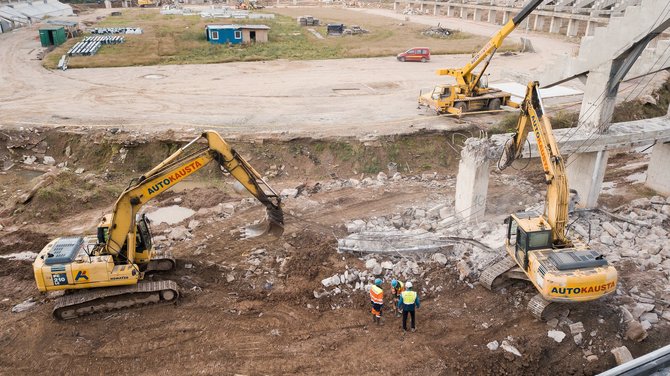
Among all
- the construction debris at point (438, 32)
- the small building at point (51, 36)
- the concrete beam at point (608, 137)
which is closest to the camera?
the concrete beam at point (608, 137)

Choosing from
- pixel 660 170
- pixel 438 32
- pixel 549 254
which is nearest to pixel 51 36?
pixel 438 32

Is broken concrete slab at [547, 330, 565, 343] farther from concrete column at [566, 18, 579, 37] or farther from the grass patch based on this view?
concrete column at [566, 18, 579, 37]

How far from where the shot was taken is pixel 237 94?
99.6ft

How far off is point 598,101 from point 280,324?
1396 cm

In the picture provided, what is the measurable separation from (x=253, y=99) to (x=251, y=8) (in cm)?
5583

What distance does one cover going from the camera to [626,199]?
2072 cm

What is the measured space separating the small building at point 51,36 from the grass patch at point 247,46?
764 millimetres

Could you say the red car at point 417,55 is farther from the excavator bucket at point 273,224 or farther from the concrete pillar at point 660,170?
the excavator bucket at point 273,224

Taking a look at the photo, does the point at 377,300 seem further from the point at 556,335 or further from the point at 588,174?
the point at 588,174

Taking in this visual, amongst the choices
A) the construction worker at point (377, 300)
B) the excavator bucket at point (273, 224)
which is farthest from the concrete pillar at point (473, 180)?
the excavator bucket at point (273, 224)

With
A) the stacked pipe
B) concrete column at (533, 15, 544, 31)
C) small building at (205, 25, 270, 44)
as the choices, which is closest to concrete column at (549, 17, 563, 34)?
concrete column at (533, 15, 544, 31)

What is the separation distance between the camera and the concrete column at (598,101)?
60.5 ft

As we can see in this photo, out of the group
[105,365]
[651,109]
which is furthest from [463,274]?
[651,109]

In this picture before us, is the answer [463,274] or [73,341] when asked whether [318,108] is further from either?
[73,341]
